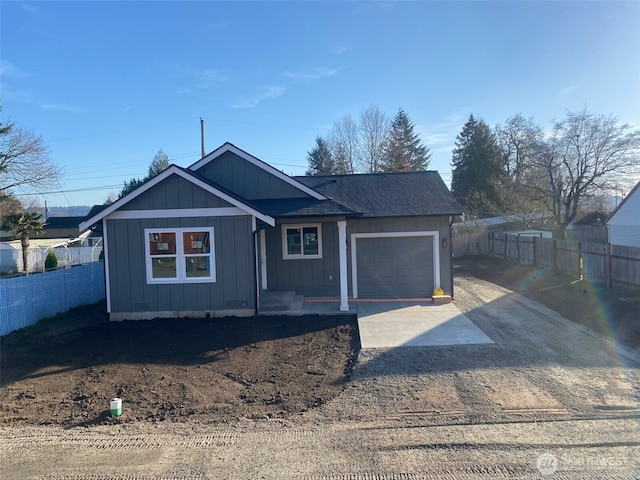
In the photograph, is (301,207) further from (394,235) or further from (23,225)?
(23,225)

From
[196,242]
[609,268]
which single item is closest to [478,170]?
[609,268]

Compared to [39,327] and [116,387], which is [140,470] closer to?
[116,387]

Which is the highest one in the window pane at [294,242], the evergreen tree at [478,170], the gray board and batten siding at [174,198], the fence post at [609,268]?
the evergreen tree at [478,170]

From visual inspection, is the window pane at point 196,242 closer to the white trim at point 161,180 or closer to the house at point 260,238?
the house at point 260,238

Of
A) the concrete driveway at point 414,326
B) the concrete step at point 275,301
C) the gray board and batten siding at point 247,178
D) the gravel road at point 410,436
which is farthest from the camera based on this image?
the gray board and batten siding at point 247,178

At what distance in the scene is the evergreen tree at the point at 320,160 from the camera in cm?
4600

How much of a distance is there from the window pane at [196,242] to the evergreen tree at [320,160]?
33935mm

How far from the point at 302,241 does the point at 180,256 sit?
412 cm

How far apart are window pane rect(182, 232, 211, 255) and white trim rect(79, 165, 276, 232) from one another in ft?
3.79

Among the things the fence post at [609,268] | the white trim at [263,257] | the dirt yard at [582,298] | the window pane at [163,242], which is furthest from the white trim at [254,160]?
the fence post at [609,268]

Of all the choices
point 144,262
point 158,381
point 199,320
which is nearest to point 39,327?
point 144,262

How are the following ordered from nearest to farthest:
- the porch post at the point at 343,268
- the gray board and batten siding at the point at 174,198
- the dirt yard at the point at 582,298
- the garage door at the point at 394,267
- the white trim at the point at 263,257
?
the dirt yard at the point at 582,298 < the gray board and batten siding at the point at 174,198 < the porch post at the point at 343,268 < the white trim at the point at 263,257 < the garage door at the point at 394,267

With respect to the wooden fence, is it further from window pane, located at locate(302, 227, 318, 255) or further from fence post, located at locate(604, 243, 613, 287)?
window pane, located at locate(302, 227, 318, 255)

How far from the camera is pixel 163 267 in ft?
37.9
